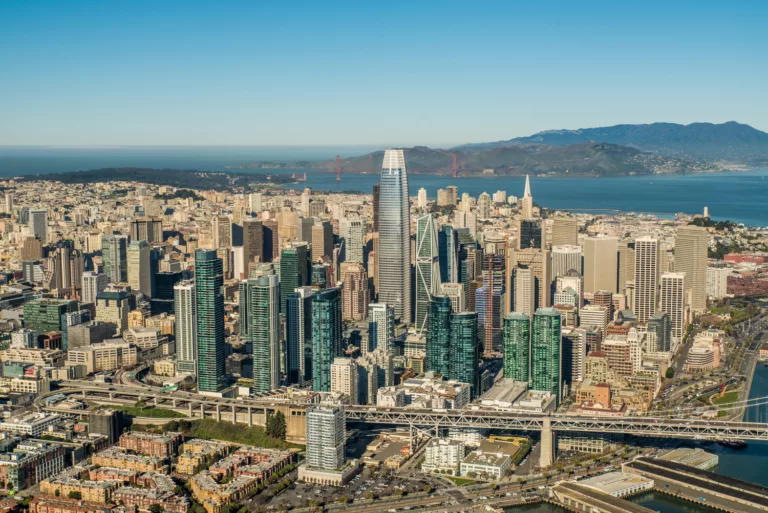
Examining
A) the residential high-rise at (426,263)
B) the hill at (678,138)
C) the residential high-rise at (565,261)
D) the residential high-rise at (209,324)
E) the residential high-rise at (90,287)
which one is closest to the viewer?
the residential high-rise at (209,324)

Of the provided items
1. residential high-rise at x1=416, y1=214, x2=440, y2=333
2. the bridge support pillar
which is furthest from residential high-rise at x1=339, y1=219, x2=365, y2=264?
the bridge support pillar

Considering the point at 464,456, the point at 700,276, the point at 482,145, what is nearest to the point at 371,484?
the point at 464,456

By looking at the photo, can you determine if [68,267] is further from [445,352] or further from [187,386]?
[445,352]

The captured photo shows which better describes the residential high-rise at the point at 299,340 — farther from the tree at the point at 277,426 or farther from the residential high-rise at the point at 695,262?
the residential high-rise at the point at 695,262

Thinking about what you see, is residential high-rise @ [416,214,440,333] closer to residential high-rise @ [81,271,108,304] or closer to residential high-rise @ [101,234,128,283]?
residential high-rise @ [81,271,108,304]

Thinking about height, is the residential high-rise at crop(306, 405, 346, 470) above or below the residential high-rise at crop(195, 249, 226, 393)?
below

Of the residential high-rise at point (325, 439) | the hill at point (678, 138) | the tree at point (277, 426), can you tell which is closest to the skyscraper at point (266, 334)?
the tree at point (277, 426)

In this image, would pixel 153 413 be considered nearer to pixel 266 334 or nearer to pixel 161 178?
pixel 266 334
